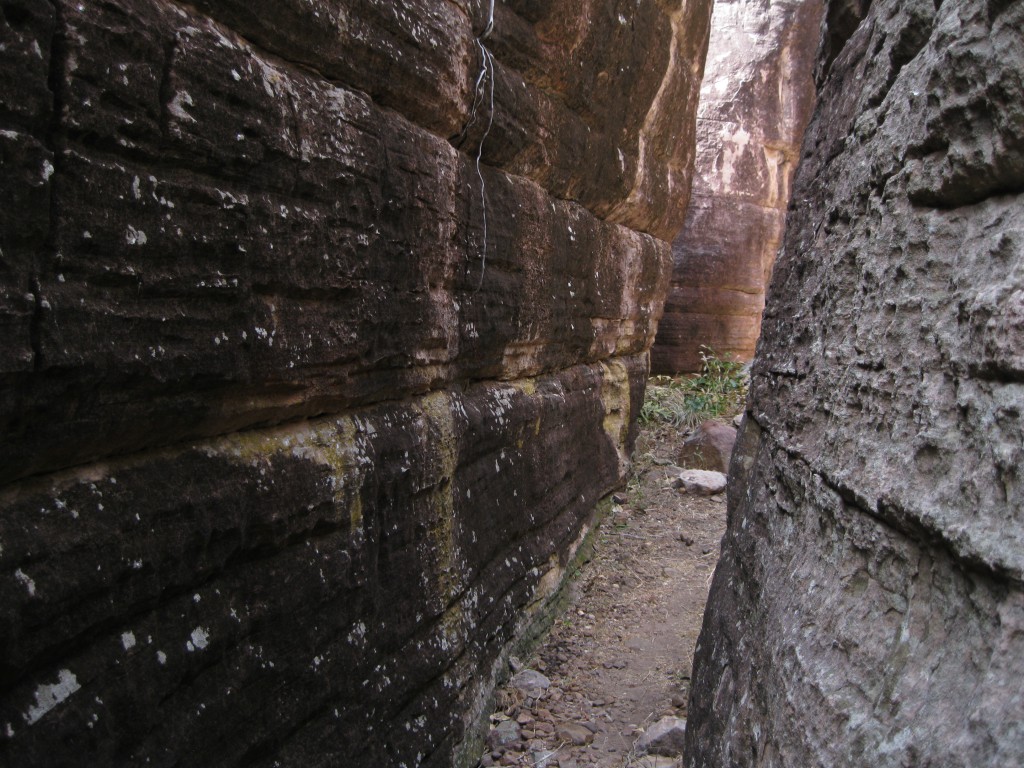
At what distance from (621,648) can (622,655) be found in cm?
8

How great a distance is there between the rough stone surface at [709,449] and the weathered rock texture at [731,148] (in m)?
3.03

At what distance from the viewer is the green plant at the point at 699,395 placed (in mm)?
8492

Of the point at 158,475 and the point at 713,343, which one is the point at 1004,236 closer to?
the point at 158,475

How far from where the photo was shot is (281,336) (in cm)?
187

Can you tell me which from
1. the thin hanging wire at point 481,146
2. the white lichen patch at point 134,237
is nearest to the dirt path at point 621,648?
the thin hanging wire at point 481,146

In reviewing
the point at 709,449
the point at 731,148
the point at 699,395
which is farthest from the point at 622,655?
the point at 731,148

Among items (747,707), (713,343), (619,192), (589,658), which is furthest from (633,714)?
(713,343)

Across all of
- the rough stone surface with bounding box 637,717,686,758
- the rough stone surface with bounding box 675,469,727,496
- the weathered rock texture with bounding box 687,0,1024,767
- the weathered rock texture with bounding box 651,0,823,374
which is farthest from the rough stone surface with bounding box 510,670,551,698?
the weathered rock texture with bounding box 651,0,823,374

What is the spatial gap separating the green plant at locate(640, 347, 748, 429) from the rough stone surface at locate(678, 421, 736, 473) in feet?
3.00

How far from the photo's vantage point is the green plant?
8.49 meters

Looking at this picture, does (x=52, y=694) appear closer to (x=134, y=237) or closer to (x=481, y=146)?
(x=134, y=237)

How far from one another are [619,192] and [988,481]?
4049mm

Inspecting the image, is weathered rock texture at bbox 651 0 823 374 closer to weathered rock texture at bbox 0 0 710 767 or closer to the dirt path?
the dirt path

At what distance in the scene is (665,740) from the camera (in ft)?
9.02
